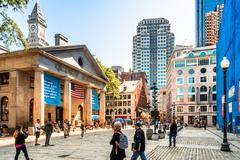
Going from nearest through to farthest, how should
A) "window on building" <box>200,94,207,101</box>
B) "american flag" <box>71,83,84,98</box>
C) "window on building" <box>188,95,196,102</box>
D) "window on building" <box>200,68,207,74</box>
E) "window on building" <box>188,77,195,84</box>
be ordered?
"american flag" <box>71,83,84,98</box>
"window on building" <box>200,94,207,101</box>
"window on building" <box>188,95,196,102</box>
"window on building" <box>200,68,207,74</box>
"window on building" <box>188,77,195,84</box>

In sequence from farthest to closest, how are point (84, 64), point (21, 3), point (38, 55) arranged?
point (84, 64)
point (38, 55)
point (21, 3)

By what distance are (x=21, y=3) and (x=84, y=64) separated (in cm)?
3215

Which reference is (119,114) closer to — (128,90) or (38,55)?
(128,90)

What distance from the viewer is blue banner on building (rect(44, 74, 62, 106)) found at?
32156 millimetres

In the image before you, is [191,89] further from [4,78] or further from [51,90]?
[4,78]

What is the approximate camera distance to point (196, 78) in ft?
285

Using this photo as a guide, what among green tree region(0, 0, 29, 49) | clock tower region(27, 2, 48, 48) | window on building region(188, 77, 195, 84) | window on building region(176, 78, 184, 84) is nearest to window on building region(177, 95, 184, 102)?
window on building region(176, 78, 184, 84)

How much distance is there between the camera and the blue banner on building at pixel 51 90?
32.2 m

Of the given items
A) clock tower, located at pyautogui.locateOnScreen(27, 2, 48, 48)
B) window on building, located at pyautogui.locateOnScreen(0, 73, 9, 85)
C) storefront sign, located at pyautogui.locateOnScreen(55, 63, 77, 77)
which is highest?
clock tower, located at pyautogui.locateOnScreen(27, 2, 48, 48)

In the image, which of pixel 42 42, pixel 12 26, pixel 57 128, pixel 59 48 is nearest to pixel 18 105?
pixel 57 128

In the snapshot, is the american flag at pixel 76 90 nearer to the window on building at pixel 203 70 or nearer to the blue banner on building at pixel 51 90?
the blue banner on building at pixel 51 90

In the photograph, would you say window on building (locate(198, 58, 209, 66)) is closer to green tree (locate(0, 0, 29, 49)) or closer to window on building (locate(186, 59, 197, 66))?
window on building (locate(186, 59, 197, 66))

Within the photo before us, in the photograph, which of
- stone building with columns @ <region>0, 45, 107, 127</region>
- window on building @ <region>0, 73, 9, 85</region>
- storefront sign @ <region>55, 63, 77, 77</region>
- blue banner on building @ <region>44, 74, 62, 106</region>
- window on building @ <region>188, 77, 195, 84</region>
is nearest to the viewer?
stone building with columns @ <region>0, 45, 107, 127</region>

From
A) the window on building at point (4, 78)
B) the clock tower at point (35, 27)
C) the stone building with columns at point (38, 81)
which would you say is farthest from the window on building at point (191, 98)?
the clock tower at point (35, 27)
